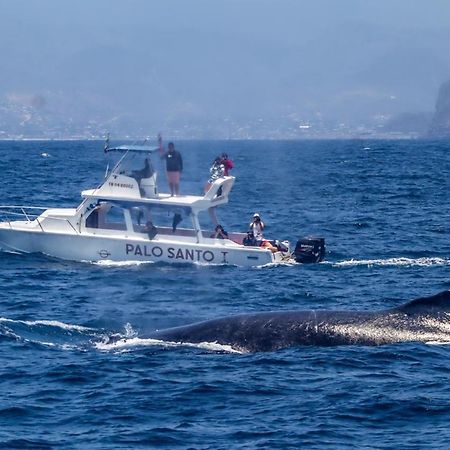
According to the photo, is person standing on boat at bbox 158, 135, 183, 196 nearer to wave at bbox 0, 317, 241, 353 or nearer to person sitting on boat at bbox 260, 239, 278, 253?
person sitting on boat at bbox 260, 239, 278, 253

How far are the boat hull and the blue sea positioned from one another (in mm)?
543

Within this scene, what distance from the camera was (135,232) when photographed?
35.7 metres

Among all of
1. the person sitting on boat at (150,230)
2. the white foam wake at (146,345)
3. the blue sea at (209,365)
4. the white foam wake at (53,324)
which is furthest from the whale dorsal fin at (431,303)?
the person sitting on boat at (150,230)

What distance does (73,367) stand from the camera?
20.2m

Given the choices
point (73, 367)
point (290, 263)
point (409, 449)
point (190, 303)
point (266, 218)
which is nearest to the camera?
point (409, 449)

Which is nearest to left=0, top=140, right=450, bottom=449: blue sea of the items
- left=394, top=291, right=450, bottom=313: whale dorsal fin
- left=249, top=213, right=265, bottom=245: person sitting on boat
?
left=394, top=291, right=450, bottom=313: whale dorsal fin

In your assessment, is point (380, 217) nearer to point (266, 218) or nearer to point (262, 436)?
point (266, 218)

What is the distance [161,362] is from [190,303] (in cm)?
737

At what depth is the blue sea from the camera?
1666 centimetres

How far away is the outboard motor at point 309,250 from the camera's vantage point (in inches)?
1373

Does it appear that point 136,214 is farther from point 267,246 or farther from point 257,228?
point 267,246

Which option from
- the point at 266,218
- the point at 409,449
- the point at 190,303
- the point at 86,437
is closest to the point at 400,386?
the point at 409,449

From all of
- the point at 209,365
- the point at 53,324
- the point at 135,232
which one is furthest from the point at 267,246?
the point at 209,365

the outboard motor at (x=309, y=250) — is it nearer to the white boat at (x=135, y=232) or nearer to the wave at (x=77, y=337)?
the white boat at (x=135, y=232)
